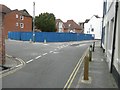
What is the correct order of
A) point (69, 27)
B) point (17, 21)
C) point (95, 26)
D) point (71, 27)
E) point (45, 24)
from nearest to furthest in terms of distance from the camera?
point (17, 21) < point (45, 24) < point (95, 26) < point (71, 27) < point (69, 27)

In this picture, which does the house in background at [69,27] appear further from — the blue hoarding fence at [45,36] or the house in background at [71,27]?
the blue hoarding fence at [45,36]

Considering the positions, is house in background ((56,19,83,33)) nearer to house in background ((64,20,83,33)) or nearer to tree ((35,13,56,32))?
house in background ((64,20,83,33))

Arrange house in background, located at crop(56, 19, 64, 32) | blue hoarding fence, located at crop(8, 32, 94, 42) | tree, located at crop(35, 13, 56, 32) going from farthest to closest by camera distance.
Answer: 1. house in background, located at crop(56, 19, 64, 32)
2. tree, located at crop(35, 13, 56, 32)
3. blue hoarding fence, located at crop(8, 32, 94, 42)

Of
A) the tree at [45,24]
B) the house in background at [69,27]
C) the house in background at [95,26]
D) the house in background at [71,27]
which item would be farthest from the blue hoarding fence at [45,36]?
the house in background at [71,27]

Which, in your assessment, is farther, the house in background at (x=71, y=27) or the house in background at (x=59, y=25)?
the house in background at (x=71, y=27)

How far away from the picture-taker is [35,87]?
9.23 metres

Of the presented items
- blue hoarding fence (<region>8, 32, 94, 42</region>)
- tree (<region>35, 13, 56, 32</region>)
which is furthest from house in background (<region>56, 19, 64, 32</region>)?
blue hoarding fence (<region>8, 32, 94, 42</region>)

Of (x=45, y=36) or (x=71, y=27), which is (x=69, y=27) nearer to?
(x=71, y=27)

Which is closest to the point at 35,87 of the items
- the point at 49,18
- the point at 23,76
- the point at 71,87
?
the point at 71,87

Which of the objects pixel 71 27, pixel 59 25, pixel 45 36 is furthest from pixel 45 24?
pixel 45 36

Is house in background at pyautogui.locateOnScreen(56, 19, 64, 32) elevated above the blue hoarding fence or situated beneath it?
elevated above

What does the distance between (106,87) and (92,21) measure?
274ft

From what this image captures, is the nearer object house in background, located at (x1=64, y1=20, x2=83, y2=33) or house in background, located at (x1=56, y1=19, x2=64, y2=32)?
house in background, located at (x1=56, y1=19, x2=64, y2=32)

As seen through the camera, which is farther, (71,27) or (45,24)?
(71,27)
